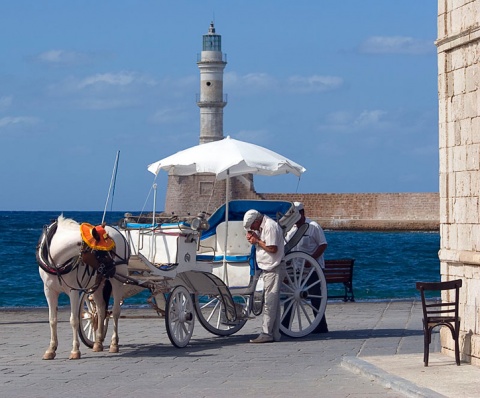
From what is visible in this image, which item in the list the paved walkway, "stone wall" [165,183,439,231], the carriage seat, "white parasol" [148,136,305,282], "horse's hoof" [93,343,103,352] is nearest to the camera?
the paved walkway

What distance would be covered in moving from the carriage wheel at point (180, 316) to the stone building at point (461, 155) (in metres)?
2.83

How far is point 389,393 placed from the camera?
347 inches

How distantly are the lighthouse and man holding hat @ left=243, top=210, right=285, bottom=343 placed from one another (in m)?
59.9

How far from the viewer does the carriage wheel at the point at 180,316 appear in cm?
1201

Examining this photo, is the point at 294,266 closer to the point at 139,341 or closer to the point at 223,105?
the point at 139,341

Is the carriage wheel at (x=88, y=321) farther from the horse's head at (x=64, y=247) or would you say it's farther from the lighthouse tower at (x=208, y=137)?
the lighthouse tower at (x=208, y=137)

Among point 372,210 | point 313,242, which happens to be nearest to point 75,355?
point 313,242

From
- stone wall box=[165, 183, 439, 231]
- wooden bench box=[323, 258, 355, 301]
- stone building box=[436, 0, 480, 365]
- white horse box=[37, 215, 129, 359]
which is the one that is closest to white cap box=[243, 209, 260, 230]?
white horse box=[37, 215, 129, 359]

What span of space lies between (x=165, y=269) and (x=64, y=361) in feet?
5.65

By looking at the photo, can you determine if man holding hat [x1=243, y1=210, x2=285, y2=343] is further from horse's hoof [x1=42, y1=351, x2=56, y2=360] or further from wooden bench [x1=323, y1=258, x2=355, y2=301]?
wooden bench [x1=323, y1=258, x2=355, y2=301]

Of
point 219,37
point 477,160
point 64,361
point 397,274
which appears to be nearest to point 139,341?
point 64,361

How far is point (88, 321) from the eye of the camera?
1247 centimetres

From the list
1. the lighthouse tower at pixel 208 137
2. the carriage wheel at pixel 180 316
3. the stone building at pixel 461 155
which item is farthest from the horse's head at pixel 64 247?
the lighthouse tower at pixel 208 137

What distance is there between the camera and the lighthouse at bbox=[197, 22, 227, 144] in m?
73.4
